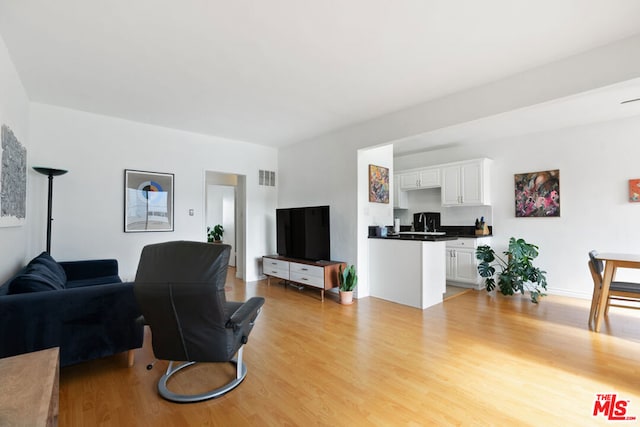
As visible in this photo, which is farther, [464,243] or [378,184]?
[464,243]

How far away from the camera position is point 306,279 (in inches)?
185

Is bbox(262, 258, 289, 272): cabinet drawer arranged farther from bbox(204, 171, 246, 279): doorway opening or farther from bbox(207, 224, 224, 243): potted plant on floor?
bbox(207, 224, 224, 243): potted plant on floor

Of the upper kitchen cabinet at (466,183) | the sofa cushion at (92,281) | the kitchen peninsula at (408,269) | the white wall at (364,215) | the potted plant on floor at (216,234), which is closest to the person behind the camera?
the sofa cushion at (92,281)

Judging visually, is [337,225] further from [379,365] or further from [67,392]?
[67,392]

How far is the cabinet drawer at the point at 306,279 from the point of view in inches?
176

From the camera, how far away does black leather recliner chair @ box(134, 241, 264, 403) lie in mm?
1836

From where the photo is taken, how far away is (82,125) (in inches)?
157

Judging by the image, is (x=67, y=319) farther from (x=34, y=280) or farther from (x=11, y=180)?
(x=11, y=180)

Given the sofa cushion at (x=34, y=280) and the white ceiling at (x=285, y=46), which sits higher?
the white ceiling at (x=285, y=46)

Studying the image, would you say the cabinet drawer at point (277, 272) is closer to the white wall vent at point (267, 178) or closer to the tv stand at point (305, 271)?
the tv stand at point (305, 271)

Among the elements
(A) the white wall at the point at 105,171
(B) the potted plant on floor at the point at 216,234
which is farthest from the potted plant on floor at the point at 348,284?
(B) the potted plant on floor at the point at 216,234

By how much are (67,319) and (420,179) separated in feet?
18.3

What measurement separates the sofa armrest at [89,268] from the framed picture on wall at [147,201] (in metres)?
0.62

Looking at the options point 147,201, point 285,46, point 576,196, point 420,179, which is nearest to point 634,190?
point 576,196
